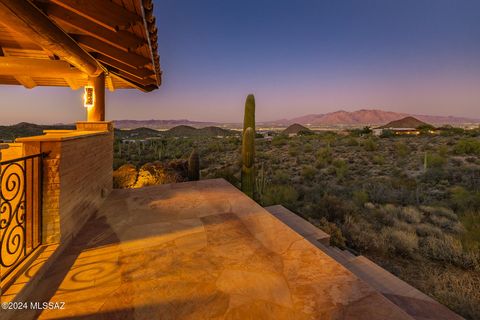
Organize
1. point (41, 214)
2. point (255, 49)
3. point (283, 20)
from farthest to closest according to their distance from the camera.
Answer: point (255, 49)
point (283, 20)
point (41, 214)

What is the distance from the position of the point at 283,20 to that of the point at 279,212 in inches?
860

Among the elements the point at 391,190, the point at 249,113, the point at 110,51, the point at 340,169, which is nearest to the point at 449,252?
the point at 391,190

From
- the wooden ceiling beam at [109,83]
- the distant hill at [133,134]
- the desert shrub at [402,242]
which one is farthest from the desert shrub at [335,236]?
the distant hill at [133,134]

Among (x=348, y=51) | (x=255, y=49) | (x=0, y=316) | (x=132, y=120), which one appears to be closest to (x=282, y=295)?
(x=0, y=316)

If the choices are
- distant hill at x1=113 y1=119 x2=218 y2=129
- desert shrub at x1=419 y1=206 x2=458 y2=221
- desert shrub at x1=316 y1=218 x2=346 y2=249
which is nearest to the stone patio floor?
desert shrub at x1=316 y1=218 x2=346 y2=249

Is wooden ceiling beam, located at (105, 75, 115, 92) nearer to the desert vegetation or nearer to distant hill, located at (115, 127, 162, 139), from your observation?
the desert vegetation

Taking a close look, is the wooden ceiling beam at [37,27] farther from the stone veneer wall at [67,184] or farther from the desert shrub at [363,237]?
the desert shrub at [363,237]

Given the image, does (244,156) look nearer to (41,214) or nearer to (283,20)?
(41,214)

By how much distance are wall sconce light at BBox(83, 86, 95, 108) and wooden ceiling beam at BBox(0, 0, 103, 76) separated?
1280 mm

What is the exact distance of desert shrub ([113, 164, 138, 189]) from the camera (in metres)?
8.75

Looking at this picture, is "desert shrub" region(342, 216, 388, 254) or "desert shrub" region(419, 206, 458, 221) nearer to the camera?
"desert shrub" region(342, 216, 388, 254)

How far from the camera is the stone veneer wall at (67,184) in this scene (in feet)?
8.74

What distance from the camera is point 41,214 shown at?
266 centimetres

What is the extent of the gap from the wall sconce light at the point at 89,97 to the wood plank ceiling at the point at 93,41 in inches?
12.7
